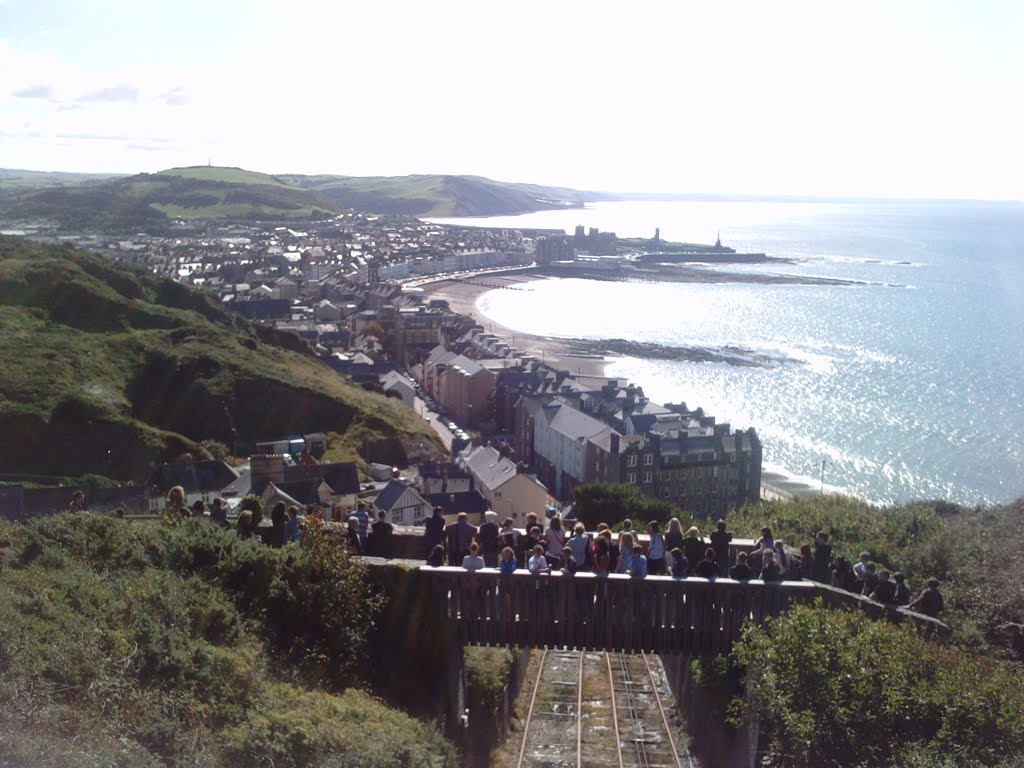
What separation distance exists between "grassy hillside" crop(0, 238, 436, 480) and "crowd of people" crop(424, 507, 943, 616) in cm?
1752

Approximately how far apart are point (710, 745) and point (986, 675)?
357 centimetres

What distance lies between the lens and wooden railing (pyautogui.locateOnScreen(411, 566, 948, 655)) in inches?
334

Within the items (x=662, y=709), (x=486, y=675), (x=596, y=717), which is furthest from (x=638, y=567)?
(x=662, y=709)

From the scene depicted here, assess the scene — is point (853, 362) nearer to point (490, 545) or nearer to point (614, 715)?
point (614, 715)

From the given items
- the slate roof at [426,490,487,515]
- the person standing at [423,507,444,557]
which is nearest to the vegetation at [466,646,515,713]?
the person standing at [423,507,444,557]

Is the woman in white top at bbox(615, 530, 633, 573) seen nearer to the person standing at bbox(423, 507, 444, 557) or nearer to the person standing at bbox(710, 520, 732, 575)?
the person standing at bbox(710, 520, 732, 575)

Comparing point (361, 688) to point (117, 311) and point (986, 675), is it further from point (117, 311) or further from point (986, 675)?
point (117, 311)

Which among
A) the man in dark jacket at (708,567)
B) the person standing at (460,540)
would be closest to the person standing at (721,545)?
the man in dark jacket at (708,567)

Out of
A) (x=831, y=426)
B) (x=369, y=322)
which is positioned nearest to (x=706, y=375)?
(x=831, y=426)

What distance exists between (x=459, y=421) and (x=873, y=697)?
3359 centimetres

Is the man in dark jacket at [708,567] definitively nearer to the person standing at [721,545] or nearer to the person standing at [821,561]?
the person standing at [721,545]

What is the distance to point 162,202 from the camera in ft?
452

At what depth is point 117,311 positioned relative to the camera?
3697 centimetres

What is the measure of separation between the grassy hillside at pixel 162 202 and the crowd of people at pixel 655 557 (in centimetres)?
10876
